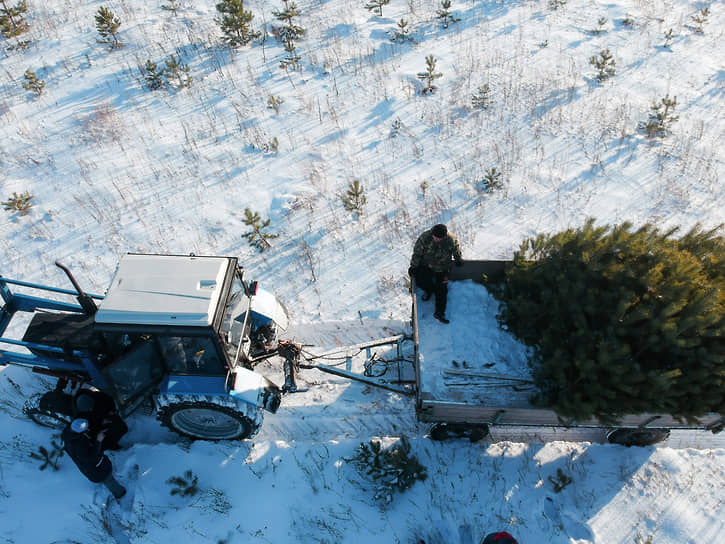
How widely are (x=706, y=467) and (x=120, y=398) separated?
776 centimetres

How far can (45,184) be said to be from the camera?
10180 mm

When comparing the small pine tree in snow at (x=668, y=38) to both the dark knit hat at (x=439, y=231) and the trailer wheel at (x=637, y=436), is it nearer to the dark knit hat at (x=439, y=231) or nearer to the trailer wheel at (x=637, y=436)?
the dark knit hat at (x=439, y=231)

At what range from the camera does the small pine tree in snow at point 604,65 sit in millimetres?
12038

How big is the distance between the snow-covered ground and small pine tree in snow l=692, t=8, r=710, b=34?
281 mm

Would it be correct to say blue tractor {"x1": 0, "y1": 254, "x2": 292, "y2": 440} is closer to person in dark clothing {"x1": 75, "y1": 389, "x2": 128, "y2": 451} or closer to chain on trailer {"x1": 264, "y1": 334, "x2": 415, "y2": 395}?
chain on trailer {"x1": 264, "y1": 334, "x2": 415, "y2": 395}

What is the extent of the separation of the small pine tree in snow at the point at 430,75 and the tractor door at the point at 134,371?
9.70m

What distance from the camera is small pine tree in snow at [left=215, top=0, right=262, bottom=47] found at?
41.7ft

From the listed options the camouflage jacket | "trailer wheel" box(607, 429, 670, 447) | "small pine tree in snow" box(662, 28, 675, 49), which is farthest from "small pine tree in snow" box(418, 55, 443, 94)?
"trailer wheel" box(607, 429, 670, 447)

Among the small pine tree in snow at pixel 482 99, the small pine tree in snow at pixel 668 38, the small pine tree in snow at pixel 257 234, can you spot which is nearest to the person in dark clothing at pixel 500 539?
the small pine tree in snow at pixel 257 234

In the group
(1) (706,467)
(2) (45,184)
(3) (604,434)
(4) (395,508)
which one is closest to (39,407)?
(4) (395,508)

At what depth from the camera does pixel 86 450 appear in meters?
5.36

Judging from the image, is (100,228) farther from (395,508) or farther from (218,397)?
(395,508)

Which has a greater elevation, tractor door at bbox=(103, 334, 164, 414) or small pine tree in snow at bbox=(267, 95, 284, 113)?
small pine tree in snow at bbox=(267, 95, 284, 113)

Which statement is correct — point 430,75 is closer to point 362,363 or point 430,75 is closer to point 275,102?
point 275,102
